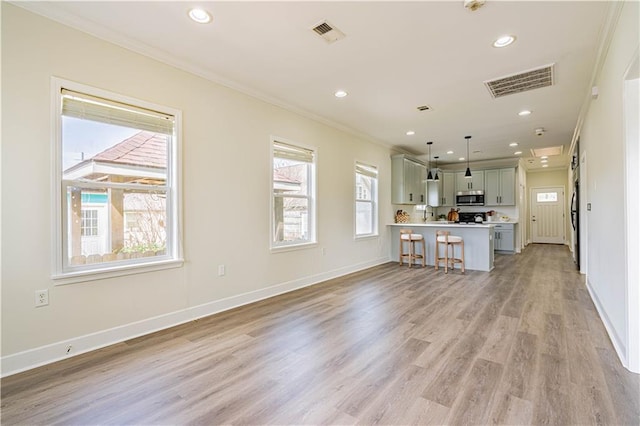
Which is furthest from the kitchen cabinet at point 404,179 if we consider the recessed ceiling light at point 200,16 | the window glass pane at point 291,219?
the recessed ceiling light at point 200,16

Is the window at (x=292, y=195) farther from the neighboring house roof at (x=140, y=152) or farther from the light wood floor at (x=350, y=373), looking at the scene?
the neighboring house roof at (x=140, y=152)

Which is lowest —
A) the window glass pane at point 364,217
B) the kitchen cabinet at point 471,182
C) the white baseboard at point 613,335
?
the white baseboard at point 613,335

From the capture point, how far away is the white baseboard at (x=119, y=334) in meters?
2.28

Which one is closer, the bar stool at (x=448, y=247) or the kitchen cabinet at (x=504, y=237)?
the bar stool at (x=448, y=247)

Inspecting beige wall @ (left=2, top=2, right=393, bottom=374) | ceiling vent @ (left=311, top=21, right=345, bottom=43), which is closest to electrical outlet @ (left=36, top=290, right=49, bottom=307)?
beige wall @ (left=2, top=2, right=393, bottom=374)

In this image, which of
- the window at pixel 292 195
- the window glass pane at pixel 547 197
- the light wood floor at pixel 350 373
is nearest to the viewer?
the light wood floor at pixel 350 373

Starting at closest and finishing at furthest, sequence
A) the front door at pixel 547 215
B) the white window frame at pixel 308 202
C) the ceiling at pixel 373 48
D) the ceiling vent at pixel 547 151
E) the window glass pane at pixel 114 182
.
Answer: the ceiling at pixel 373 48 < the window glass pane at pixel 114 182 < the white window frame at pixel 308 202 < the ceiling vent at pixel 547 151 < the front door at pixel 547 215

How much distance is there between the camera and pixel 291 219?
473cm

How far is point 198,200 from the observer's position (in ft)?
11.2

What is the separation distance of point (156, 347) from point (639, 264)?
151 inches

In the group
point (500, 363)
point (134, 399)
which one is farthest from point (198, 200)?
point (500, 363)

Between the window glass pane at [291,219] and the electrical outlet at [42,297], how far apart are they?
8.32 feet

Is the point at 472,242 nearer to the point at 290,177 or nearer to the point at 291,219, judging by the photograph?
the point at 291,219

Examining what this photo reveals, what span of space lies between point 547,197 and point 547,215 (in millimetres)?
662
